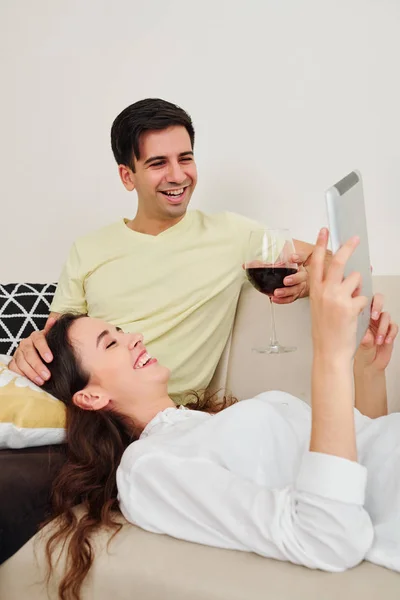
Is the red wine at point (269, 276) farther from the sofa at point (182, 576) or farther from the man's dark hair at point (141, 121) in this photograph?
the sofa at point (182, 576)

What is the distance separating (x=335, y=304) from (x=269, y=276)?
0.86 meters

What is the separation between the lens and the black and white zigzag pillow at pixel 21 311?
2.52 meters

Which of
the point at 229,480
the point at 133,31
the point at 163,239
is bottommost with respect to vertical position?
the point at 229,480

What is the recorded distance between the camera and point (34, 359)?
1872 millimetres

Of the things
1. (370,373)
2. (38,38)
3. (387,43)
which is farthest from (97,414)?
(38,38)

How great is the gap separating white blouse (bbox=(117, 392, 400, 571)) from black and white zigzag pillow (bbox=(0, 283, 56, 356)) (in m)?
1.04

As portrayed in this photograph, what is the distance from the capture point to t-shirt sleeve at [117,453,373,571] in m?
1.20

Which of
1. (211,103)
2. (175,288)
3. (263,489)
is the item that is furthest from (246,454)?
(211,103)

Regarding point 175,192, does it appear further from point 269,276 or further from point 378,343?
point 378,343

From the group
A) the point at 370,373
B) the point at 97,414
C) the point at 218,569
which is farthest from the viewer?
the point at 370,373

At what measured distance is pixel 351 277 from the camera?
1187mm

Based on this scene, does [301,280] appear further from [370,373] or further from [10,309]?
[10,309]

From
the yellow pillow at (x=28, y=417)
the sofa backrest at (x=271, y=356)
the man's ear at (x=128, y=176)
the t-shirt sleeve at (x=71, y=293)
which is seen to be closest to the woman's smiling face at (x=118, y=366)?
the yellow pillow at (x=28, y=417)

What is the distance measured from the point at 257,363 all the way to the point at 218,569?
1088mm
